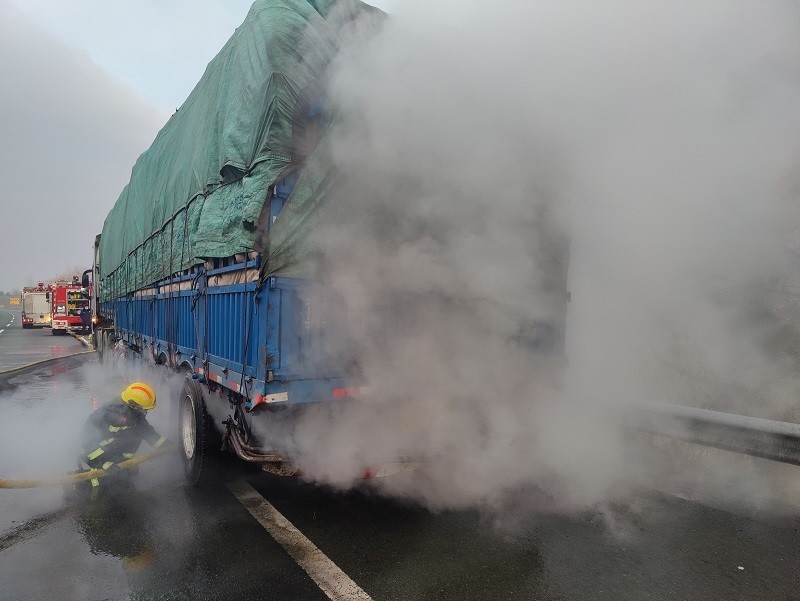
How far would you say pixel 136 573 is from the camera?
10.7ft

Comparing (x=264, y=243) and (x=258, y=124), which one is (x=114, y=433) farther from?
(x=258, y=124)

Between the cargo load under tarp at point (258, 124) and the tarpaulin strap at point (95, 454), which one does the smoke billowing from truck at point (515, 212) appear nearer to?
the cargo load under tarp at point (258, 124)

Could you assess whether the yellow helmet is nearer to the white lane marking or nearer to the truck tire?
the truck tire

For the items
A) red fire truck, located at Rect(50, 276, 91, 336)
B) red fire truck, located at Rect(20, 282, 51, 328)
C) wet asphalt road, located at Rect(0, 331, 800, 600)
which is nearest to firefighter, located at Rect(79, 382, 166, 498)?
wet asphalt road, located at Rect(0, 331, 800, 600)

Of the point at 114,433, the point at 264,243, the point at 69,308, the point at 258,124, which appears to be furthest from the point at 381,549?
the point at 69,308

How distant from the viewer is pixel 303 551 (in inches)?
136

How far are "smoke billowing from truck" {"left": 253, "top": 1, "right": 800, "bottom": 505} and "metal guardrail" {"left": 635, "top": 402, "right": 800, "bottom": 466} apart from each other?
0.46 metres

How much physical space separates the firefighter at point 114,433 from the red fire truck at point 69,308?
28358 millimetres

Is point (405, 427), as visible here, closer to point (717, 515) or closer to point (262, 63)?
point (717, 515)

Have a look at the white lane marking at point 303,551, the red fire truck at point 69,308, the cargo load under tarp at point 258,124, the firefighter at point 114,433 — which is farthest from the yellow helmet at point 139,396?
the red fire truck at point 69,308

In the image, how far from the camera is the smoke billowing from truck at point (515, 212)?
11.9 ft

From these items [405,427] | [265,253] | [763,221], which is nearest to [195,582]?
[405,427]

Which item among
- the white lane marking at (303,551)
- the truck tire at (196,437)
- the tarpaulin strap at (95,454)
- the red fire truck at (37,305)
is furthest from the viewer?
the red fire truck at (37,305)

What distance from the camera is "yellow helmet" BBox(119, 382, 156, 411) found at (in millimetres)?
4730
